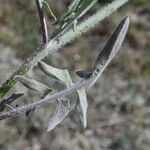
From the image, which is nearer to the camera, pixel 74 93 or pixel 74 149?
pixel 74 93

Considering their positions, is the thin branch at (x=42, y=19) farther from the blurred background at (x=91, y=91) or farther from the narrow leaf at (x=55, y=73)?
the blurred background at (x=91, y=91)

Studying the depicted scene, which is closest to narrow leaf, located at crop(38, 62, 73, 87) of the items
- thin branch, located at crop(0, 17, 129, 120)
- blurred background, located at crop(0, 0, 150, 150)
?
thin branch, located at crop(0, 17, 129, 120)

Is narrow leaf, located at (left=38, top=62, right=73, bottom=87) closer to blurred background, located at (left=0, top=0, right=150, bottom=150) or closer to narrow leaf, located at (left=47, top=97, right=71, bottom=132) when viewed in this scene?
narrow leaf, located at (left=47, top=97, right=71, bottom=132)

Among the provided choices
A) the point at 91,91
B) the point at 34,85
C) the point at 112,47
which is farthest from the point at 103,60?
the point at 91,91

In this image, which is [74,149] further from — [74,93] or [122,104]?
[74,93]

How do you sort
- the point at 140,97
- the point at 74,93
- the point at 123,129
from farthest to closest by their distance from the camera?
the point at 140,97, the point at 123,129, the point at 74,93

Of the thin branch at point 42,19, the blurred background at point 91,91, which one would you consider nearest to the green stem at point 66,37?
the thin branch at point 42,19

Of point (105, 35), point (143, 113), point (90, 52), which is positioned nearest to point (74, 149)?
point (143, 113)
